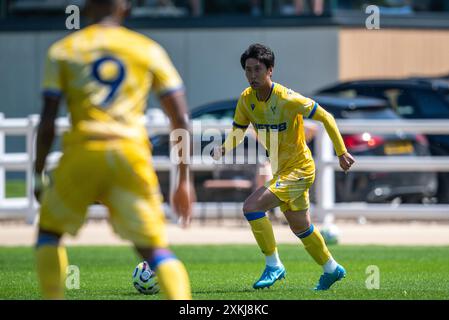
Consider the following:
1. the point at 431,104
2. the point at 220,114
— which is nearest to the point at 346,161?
the point at 220,114

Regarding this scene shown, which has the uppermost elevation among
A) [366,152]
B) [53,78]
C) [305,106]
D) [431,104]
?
[53,78]

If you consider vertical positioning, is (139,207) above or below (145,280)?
above

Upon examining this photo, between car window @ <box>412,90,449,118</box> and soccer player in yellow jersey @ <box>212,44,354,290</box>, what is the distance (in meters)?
8.63

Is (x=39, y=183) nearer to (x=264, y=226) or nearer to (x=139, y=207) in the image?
(x=139, y=207)

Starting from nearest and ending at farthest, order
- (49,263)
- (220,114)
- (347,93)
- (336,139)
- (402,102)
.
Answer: (49,263)
(336,139)
(220,114)
(402,102)
(347,93)

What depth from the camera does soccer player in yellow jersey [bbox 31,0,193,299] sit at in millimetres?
5910

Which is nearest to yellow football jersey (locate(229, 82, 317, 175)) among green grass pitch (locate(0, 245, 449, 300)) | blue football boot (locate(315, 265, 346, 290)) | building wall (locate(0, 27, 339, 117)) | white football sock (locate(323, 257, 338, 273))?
white football sock (locate(323, 257, 338, 273))

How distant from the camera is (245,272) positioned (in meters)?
10.9

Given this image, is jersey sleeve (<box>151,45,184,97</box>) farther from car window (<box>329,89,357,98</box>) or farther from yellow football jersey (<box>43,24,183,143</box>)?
car window (<box>329,89,357,98</box>)

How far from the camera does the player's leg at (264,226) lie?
9.08 meters

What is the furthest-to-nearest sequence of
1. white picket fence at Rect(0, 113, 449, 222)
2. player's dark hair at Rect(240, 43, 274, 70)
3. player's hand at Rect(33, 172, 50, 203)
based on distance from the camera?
white picket fence at Rect(0, 113, 449, 222) < player's dark hair at Rect(240, 43, 274, 70) < player's hand at Rect(33, 172, 50, 203)

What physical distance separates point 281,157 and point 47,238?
3424 mm

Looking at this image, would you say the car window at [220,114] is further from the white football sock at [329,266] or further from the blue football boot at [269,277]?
the white football sock at [329,266]

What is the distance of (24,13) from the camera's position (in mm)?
24281
